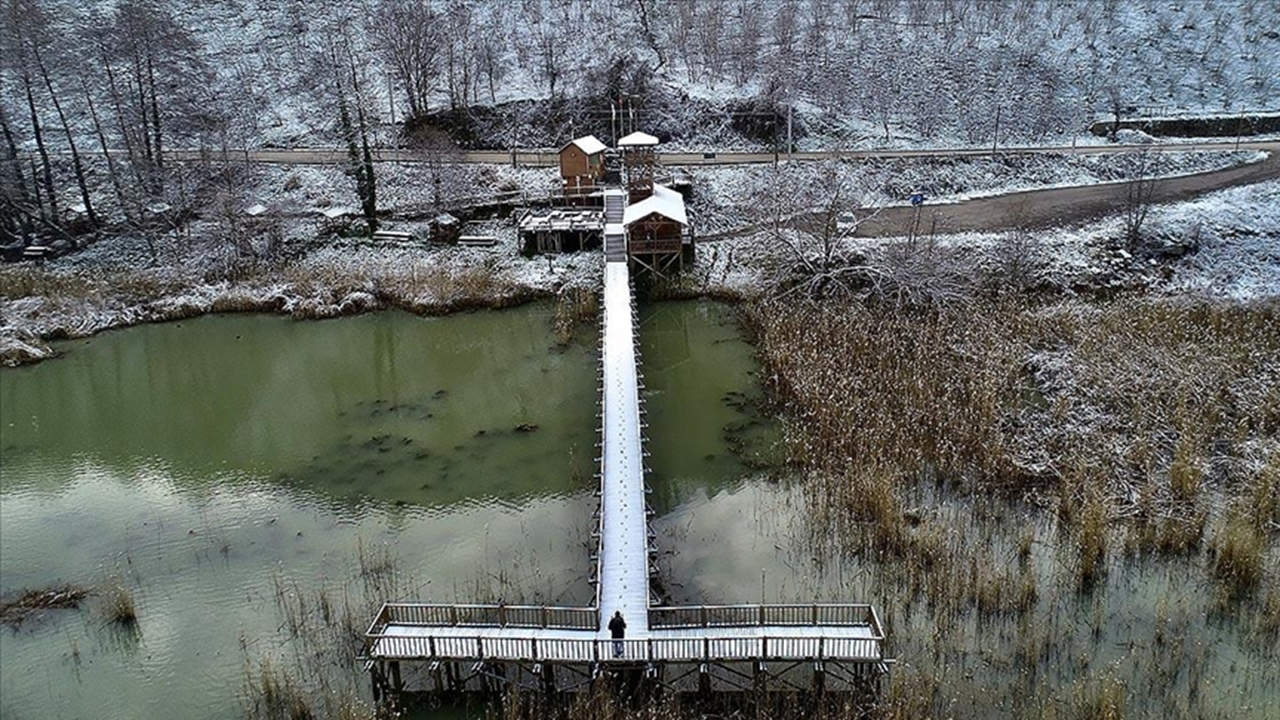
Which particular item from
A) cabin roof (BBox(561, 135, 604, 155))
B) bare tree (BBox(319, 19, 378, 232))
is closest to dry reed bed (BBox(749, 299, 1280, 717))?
cabin roof (BBox(561, 135, 604, 155))

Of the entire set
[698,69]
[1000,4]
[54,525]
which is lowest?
[54,525]

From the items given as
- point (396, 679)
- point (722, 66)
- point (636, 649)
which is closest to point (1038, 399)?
point (636, 649)

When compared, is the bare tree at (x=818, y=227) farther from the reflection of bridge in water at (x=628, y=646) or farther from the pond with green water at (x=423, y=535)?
the reflection of bridge in water at (x=628, y=646)

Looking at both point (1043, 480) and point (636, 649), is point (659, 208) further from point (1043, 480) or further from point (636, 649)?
point (636, 649)

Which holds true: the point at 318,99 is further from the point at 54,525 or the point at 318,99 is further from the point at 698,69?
the point at 54,525

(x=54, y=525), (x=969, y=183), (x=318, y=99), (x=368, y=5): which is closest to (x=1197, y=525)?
(x=54, y=525)

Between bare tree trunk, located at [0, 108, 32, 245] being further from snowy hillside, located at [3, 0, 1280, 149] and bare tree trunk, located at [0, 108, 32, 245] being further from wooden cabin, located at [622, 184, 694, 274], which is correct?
wooden cabin, located at [622, 184, 694, 274]
